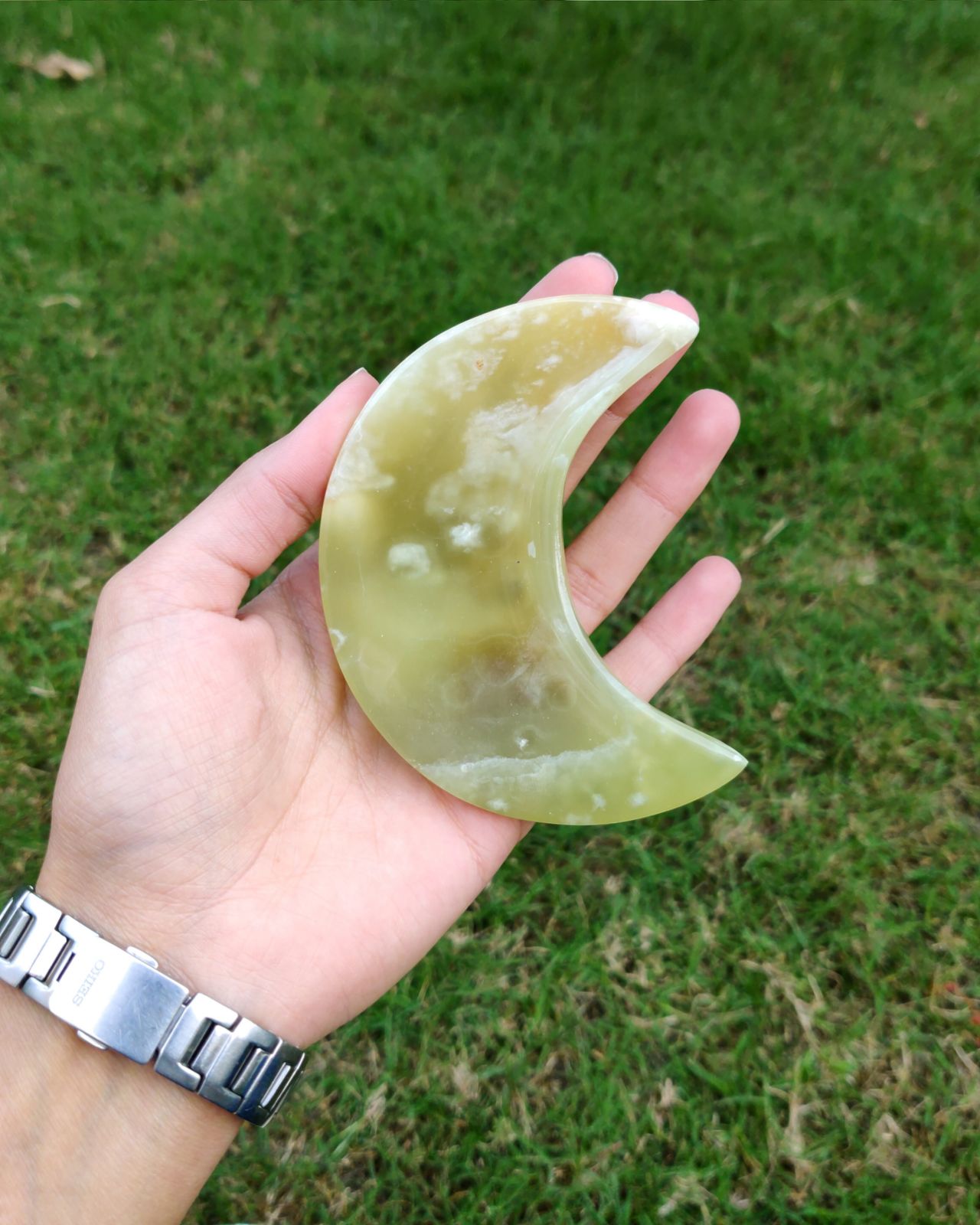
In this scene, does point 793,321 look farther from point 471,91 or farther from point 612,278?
point 471,91

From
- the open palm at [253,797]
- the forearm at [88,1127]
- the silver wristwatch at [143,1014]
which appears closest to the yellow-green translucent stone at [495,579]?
the open palm at [253,797]

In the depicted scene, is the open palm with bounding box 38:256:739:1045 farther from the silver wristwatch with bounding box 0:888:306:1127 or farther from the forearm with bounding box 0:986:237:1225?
the forearm with bounding box 0:986:237:1225

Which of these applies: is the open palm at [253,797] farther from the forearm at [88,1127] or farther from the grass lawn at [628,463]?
the grass lawn at [628,463]

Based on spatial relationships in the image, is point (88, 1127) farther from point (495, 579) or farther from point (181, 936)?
point (495, 579)

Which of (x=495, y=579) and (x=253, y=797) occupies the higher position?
(x=495, y=579)

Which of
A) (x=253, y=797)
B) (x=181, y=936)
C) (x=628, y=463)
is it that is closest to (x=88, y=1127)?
(x=181, y=936)

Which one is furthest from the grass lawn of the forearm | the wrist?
the wrist
